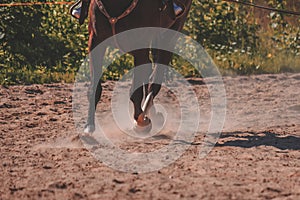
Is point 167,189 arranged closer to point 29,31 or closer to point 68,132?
point 68,132

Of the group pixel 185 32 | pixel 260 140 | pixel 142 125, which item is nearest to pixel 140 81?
pixel 142 125

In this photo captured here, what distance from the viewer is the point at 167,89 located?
31.3ft

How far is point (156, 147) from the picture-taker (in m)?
6.48

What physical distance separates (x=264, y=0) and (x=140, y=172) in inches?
332

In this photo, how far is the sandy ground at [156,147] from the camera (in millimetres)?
4957

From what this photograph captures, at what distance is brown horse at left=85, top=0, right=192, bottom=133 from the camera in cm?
654

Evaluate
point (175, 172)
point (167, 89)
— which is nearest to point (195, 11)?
point (167, 89)

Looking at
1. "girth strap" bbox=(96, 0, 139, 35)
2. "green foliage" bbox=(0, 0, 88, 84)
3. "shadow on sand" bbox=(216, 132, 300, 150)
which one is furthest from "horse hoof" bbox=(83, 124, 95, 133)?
"green foliage" bbox=(0, 0, 88, 84)

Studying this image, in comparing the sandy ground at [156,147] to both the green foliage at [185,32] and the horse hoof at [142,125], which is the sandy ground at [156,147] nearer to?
the horse hoof at [142,125]

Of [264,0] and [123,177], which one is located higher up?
[264,0]

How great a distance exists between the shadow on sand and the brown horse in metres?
0.91

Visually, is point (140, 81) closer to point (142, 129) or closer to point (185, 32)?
point (142, 129)

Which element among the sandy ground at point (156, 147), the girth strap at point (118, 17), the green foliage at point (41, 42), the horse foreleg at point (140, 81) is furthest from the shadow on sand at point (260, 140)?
the green foliage at point (41, 42)

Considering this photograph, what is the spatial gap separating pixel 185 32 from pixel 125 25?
542 centimetres
